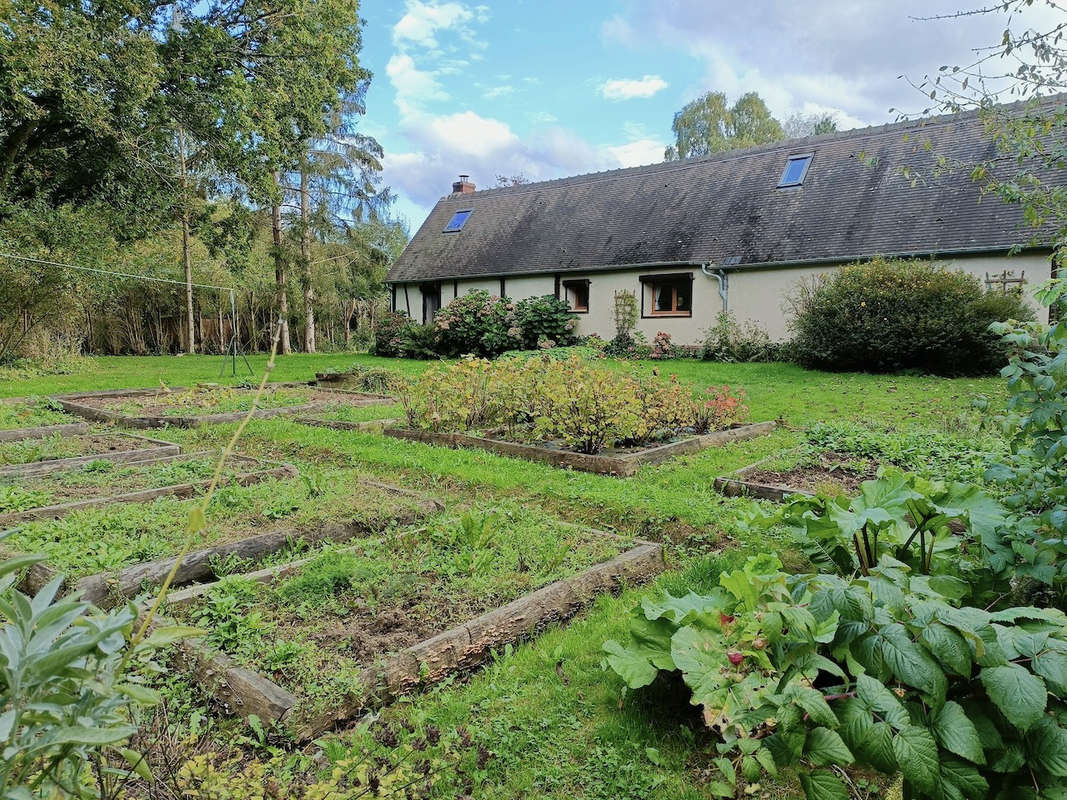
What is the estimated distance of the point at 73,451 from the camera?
20.5ft

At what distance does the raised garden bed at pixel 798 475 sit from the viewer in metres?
5.05

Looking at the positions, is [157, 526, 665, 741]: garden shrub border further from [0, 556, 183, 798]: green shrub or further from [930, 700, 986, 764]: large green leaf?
[930, 700, 986, 764]: large green leaf

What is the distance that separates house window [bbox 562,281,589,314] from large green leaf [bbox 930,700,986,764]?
18.3m

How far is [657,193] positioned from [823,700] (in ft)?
66.5

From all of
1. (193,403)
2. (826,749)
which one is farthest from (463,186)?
(826,749)

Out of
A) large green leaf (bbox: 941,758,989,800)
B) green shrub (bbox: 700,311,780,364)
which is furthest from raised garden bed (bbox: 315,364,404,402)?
large green leaf (bbox: 941,758,989,800)

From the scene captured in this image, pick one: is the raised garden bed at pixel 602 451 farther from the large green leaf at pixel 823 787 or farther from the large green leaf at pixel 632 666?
the large green leaf at pixel 823 787

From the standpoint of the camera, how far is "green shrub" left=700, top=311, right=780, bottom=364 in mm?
→ 15852

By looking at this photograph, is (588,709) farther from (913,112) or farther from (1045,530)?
(913,112)

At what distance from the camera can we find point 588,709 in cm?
247

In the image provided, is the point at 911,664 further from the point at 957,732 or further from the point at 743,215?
the point at 743,215

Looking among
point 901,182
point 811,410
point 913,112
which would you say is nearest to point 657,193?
point 901,182

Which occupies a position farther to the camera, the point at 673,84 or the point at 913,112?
the point at 673,84

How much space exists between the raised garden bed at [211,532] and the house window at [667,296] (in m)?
14.3
